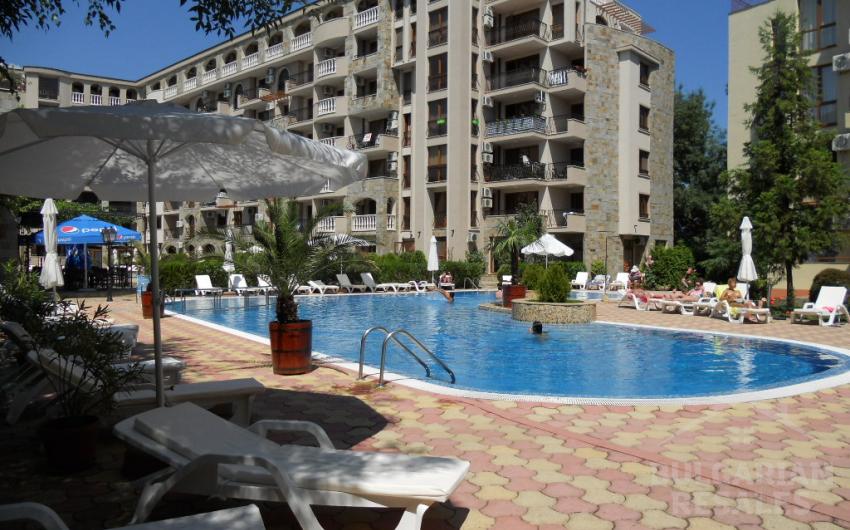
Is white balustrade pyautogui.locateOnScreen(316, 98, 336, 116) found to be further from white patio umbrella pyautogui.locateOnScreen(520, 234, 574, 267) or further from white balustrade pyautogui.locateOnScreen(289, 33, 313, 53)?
white patio umbrella pyautogui.locateOnScreen(520, 234, 574, 267)

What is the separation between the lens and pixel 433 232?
3688 cm

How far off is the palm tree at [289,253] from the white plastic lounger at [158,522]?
245 inches

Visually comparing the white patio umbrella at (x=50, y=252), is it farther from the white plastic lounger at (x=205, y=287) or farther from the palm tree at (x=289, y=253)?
the palm tree at (x=289, y=253)

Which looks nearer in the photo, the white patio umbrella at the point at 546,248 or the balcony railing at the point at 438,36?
the white patio umbrella at the point at 546,248

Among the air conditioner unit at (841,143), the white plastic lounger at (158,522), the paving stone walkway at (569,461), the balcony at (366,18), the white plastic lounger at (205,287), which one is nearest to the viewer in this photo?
the white plastic lounger at (158,522)

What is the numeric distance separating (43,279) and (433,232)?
23987mm

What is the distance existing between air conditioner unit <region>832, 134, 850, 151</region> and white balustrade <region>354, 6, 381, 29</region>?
1041 inches

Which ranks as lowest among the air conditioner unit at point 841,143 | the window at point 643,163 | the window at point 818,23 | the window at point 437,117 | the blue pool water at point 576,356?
the blue pool water at point 576,356

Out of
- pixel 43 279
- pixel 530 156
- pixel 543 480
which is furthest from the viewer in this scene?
pixel 530 156

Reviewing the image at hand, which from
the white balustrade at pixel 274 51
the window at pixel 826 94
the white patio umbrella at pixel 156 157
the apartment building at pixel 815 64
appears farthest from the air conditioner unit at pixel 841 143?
the white balustrade at pixel 274 51

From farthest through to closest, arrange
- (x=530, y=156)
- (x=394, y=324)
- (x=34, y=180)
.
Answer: (x=530, y=156)
(x=394, y=324)
(x=34, y=180)

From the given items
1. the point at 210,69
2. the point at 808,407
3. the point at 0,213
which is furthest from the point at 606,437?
the point at 210,69

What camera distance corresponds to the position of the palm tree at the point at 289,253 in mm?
9062

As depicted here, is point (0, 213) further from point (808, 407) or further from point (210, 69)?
point (210, 69)
